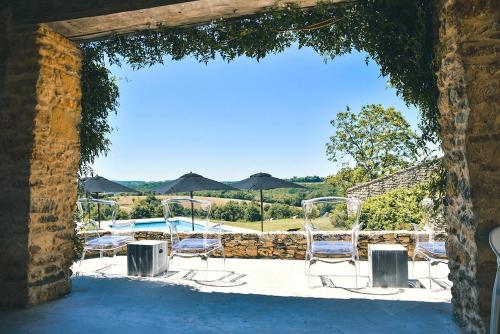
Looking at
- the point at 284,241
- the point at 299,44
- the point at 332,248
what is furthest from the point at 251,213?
the point at 299,44

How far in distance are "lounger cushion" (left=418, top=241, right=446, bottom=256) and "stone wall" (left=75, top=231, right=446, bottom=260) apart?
69.2 inches

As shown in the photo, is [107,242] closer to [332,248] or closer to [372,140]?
[332,248]

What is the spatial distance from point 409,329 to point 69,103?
3.80 meters

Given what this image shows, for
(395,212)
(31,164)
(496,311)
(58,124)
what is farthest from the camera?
(395,212)

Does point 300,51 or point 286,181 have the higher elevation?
point 300,51

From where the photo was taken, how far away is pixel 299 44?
13.1ft

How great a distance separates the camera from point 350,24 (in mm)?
3609

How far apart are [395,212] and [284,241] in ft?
9.32

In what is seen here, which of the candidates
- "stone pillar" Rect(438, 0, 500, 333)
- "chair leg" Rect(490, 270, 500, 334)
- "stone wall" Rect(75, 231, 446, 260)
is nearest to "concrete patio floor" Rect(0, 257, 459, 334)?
"stone pillar" Rect(438, 0, 500, 333)

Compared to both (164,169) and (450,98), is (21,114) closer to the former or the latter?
(450,98)

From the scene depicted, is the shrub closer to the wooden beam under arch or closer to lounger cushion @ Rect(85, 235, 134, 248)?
lounger cushion @ Rect(85, 235, 134, 248)

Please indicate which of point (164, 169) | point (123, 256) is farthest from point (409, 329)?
point (164, 169)

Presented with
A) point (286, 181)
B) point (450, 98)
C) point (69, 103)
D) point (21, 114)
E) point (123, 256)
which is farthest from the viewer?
point (286, 181)

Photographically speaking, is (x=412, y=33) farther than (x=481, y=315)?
Yes
